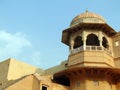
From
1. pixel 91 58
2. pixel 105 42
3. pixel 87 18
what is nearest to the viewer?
pixel 91 58

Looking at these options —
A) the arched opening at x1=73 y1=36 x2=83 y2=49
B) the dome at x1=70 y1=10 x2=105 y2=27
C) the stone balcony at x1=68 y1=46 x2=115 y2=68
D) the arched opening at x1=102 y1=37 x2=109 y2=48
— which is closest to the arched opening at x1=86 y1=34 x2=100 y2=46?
the arched opening at x1=102 y1=37 x2=109 y2=48

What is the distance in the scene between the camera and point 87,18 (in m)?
28.0

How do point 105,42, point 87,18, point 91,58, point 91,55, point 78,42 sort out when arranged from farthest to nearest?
point 78,42
point 105,42
point 87,18
point 91,55
point 91,58

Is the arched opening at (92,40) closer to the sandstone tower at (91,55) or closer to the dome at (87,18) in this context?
the sandstone tower at (91,55)

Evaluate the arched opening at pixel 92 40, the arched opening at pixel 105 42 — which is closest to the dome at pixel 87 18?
the arched opening at pixel 92 40

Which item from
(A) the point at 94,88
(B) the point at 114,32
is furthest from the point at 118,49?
(A) the point at 94,88

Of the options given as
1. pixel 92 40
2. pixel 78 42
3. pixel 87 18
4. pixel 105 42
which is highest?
pixel 87 18

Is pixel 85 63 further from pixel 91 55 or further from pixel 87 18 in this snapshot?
pixel 87 18

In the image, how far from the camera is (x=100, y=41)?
87.8 feet

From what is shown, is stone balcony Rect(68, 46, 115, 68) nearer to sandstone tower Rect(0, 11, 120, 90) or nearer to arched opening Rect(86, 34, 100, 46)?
sandstone tower Rect(0, 11, 120, 90)

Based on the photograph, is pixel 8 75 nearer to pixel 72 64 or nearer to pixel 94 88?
pixel 72 64

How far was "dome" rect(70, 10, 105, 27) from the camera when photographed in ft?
91.2

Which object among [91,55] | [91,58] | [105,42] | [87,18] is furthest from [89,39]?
[91,58]

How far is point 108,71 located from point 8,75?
1253cm
